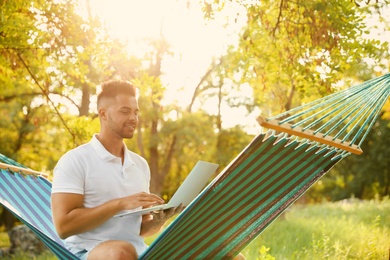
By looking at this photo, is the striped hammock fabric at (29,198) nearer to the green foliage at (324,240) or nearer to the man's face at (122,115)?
the man's face at (122,115)

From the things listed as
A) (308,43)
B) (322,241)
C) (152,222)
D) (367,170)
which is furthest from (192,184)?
(367,170)

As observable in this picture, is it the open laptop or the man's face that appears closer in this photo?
the open laptop

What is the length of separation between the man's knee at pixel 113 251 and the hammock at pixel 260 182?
2.3 inches

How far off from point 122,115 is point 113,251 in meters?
0.59

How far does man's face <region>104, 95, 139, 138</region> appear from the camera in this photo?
2446 mm

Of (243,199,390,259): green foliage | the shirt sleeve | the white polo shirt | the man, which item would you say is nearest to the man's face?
the man

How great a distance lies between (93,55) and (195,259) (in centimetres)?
339

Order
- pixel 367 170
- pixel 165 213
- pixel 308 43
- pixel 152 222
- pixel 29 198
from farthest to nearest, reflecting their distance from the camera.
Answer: pixel 367 170 < pixel 308 43 < pixel 29 198 < pixel 152 222 < pixel 165 213

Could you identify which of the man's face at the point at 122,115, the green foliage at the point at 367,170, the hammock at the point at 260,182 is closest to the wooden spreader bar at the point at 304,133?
the hammock at the point at 260,182

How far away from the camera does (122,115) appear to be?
245 centimetres

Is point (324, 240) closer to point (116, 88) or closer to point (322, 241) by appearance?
point (322, 241)

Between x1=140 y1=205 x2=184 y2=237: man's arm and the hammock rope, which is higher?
the hammock rope

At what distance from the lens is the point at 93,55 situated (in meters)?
5.48

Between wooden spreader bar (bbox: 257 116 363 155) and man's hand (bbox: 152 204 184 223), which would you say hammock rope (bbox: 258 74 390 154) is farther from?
man's hand (bbox: 152 204 184 223)
